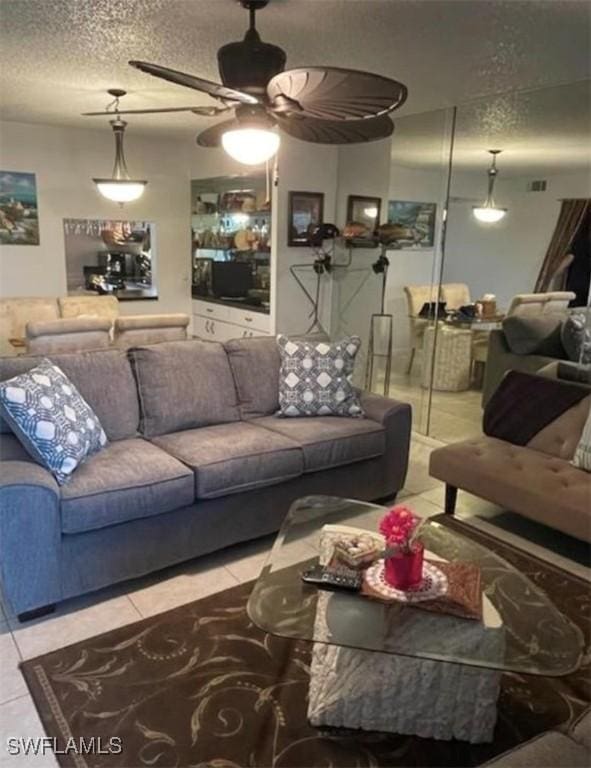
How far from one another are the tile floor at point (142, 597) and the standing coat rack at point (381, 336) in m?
1.91

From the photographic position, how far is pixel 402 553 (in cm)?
180

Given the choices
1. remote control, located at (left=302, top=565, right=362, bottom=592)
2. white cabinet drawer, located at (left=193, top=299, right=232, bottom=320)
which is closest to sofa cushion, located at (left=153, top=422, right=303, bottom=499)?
remote control, located at (left=302, top=565, right=362, bottom=592)

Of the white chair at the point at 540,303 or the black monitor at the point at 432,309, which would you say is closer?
the white chair at the point at 540,303

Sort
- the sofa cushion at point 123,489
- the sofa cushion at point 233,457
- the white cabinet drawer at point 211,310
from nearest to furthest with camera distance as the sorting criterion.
→ the sofa cushion at point 123,489 → the sofa cushion at point 233,457 → the white cabinet drawer at point 211,310

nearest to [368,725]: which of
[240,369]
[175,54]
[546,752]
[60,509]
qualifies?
[546,752]

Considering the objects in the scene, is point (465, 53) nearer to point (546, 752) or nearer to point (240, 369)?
point (240, 369)

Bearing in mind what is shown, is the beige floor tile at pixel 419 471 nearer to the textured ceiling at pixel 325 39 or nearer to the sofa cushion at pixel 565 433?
the sofa cushion at pixel 565 433

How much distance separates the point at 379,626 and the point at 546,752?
2.00 feet

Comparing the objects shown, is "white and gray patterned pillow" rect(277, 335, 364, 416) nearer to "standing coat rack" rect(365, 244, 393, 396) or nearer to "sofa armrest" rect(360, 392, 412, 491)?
"sofa armrest" rect(360, 392, 412, 491)

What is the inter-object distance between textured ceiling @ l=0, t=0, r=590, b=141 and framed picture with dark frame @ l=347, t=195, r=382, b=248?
129 centimetres

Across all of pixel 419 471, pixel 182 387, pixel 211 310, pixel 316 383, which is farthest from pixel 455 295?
pixel 211 310

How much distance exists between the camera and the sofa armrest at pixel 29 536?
2201 millimetres

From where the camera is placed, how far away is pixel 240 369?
11.4ft

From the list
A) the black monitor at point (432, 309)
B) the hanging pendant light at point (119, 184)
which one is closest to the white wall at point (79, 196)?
the hanging pendant light at point (119, 184)
